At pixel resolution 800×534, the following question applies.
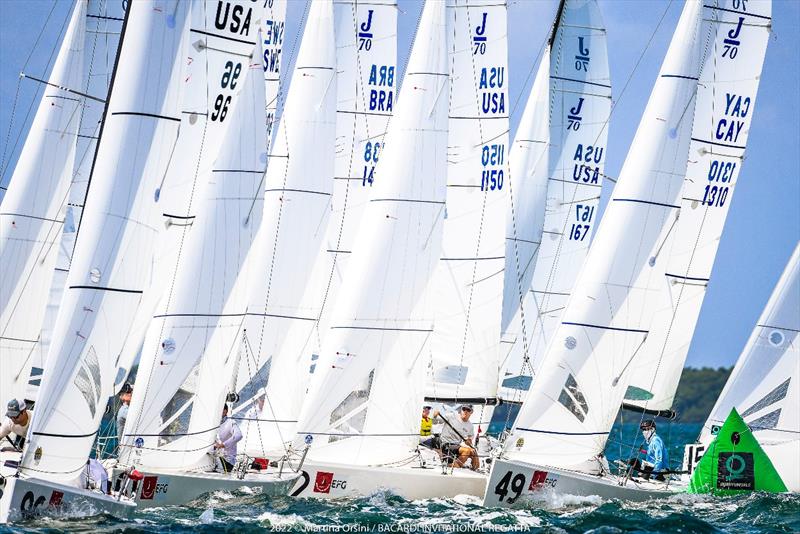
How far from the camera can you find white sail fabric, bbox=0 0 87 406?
18406 millimetres

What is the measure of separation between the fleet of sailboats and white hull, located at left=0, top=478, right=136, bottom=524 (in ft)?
0.11

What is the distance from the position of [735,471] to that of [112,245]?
30.0 ft

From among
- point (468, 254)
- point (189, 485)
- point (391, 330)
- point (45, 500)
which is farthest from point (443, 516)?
point (468, 254)

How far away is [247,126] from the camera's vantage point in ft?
56.6

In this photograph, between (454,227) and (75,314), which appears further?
(454,227)

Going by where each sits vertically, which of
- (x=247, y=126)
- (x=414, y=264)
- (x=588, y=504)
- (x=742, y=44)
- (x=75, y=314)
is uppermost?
(x=742, y=44)

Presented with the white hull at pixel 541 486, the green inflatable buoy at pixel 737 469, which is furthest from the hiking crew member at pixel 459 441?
the green inflatable buoy at pixel 737 469

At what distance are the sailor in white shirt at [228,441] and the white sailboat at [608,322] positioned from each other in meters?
3.40

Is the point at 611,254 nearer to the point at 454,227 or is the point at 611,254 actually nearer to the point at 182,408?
the point at 454,227

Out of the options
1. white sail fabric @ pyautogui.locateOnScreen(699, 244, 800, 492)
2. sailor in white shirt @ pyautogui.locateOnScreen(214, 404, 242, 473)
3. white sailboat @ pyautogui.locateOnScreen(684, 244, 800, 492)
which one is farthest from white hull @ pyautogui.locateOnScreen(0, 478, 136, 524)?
white sail fabric @ pyautogui.locateOnScreen(699, 244, 800, 492)

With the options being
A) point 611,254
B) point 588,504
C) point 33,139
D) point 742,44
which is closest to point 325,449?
point 588,504

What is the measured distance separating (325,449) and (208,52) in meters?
5.14

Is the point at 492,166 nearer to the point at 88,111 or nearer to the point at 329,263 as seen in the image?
the point at 329,263

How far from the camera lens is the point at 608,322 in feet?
61.2
